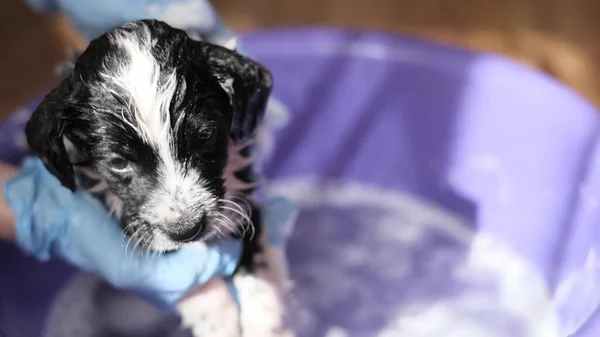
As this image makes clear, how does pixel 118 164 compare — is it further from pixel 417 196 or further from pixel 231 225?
pixel 417 196

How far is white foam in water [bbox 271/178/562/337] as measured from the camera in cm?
192

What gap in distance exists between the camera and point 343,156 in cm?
234

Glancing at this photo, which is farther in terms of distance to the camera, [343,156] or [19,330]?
[343,156]

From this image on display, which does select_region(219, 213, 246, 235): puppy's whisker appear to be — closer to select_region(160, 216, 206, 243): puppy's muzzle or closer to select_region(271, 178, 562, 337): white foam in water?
select_region(160, 216, 206, 243): puppy's muzzle

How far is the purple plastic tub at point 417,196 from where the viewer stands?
1.91 meters

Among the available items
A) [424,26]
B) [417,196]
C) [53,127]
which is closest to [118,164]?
[53,127]

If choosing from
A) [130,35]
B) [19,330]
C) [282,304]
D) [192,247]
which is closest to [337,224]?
[282,304]

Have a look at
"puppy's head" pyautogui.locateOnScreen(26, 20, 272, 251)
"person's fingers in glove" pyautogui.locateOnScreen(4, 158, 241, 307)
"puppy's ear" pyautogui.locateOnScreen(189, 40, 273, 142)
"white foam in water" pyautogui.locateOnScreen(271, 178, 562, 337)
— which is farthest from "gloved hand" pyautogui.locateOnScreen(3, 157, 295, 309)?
"white foam in water" pyautogui.locateOnScreen(271, 178, 562, 337)

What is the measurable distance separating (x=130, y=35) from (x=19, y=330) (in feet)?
3.08

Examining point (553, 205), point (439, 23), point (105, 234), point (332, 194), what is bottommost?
point (105, 234)

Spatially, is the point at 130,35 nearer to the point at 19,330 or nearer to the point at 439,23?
the point at 19,330

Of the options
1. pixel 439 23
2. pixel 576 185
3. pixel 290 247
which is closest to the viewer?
pixel 576 185

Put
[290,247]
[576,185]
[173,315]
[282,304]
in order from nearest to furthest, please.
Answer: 1. [282,304]
2. [173,315]
3. [576,185]
4. [290,247]

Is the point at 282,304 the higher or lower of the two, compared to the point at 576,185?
lower
